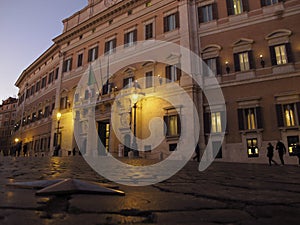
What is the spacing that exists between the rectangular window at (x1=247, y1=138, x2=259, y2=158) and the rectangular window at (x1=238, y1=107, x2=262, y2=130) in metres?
0.78

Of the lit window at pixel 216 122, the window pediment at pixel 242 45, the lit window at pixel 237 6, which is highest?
the lit window at pixel 237 6

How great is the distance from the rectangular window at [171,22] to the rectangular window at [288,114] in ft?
32.5

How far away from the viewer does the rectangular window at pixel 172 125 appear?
55.1 ft

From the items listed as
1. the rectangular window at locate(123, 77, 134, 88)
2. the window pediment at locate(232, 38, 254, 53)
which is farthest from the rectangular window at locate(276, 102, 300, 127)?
the rectangular window at locate(123, 77, 134, 88)

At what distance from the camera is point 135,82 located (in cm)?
1952

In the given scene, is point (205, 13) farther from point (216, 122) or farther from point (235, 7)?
point (216, 122)

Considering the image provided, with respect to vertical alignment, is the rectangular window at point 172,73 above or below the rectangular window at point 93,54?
below

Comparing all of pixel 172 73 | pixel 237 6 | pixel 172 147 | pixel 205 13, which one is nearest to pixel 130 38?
pixel 172 73

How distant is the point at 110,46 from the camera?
2348 centimetres

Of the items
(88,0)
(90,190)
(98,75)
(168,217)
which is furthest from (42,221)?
(88,0)

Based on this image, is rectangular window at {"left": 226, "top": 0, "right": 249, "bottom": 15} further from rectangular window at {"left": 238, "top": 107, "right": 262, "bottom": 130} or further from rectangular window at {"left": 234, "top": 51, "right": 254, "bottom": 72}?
rectangular window at {"left": 238, "top": 107, "right": 262, "bottom": 130}

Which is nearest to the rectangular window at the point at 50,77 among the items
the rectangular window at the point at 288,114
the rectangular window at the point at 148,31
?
the rectangular window at the point at 148,31

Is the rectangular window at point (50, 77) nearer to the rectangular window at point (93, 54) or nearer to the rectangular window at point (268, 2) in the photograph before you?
the rectangular window at point (93, 54)

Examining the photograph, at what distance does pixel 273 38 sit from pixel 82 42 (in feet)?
62.7
